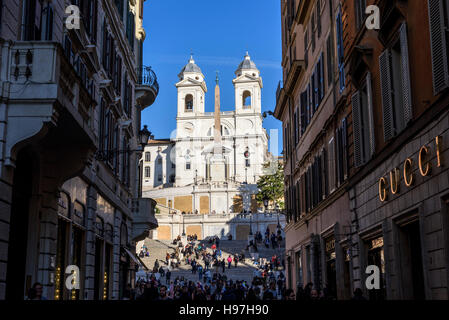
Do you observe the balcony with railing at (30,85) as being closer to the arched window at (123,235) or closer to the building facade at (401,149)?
→ the building facade at (401,149)

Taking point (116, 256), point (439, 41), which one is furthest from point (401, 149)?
point (116, 256)

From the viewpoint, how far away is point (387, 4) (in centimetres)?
1370

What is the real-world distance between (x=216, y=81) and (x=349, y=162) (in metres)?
121

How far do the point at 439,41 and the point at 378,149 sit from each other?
16.1 feet

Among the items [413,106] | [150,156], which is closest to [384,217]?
[413,106]

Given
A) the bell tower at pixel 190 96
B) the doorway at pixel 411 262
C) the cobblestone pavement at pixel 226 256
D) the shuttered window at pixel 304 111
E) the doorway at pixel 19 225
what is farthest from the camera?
the bell tower at pixel 190 96

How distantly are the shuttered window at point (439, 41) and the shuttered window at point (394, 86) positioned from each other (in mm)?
1776

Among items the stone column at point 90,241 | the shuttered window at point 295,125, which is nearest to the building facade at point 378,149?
the shuttered window at point 295,125

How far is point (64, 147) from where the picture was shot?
598 inches

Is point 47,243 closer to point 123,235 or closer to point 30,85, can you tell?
point 30,85

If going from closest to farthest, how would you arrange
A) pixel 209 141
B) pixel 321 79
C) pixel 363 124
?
pixel 363 124
pixel 321 79
pixel 209 141

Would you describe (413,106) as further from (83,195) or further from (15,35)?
(83,195)

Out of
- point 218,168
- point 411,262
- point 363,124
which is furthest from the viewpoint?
point 218,168

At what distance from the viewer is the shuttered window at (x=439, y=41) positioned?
1023 centimetres
